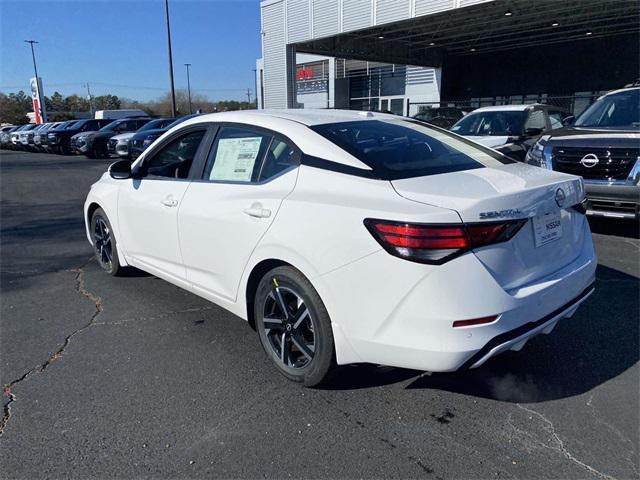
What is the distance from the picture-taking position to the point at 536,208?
8.25ft

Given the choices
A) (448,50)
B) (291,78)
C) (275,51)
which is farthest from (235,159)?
(448,50)

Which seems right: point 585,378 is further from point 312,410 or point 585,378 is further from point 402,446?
point 312,410

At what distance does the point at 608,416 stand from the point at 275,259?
2.02 metres

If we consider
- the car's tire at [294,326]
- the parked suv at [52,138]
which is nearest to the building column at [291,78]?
the parked suv at [52,138]

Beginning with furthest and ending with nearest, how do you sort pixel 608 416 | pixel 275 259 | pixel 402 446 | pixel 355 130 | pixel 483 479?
pixel 355 130 → pixel 275 259 → pixel 608 416 → pixel 402 446 → pixel 483 479

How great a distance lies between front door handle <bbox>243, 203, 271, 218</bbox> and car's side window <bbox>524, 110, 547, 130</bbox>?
7.87 metres

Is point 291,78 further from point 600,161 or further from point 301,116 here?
point 301,116

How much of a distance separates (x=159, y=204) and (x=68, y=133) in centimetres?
2286

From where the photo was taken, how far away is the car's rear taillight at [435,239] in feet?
7.38

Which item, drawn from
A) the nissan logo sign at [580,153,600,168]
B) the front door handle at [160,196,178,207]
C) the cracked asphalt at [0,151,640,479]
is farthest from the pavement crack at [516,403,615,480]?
the nissan logo sign at [580,153,600,168]

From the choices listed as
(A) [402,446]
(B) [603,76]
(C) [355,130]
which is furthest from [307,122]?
(B) [603,76]

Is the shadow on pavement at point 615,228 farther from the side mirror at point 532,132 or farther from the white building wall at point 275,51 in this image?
the white building wall at point 275,51

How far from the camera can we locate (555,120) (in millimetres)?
10359

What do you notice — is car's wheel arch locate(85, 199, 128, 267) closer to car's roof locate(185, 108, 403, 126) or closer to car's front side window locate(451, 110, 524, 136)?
car's roof locate(185, 108, 403, 126)
